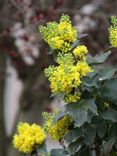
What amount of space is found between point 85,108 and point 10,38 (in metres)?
2.76

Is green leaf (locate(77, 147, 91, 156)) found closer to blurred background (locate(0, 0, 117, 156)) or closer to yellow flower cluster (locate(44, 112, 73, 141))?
yellow flower cluster (locate(44, 112, 73, 141))

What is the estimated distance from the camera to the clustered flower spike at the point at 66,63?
169 centimetres

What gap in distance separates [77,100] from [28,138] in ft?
0.95

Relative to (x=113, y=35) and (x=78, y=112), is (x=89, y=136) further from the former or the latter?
(x=113, y=35)

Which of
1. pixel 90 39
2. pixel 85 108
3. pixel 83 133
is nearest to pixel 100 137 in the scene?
pixel 83 133

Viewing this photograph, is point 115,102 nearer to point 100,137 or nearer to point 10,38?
point 100,137

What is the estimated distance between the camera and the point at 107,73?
181cm

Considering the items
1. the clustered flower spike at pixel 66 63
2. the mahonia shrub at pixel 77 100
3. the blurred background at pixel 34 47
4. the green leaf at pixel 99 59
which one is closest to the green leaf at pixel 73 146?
the mahonia shrub at pixel 77 100

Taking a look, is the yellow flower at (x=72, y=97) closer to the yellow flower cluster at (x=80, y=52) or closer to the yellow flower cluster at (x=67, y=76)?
the yellow flower cluster at (x=67, y=76)

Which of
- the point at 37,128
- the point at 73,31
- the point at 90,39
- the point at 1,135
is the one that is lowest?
the point at 37,128

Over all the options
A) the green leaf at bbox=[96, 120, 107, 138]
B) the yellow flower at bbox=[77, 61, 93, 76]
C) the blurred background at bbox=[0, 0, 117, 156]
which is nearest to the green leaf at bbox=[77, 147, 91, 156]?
the green leaf at bbox=[96, 120, 107, 138]

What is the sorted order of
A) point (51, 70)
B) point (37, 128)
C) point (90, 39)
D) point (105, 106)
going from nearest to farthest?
point (51, 70) → point (105, 106) → point (37, 128) → point (90, 39)

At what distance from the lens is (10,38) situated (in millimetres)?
4398

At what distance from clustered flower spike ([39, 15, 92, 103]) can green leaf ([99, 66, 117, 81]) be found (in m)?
0.07
